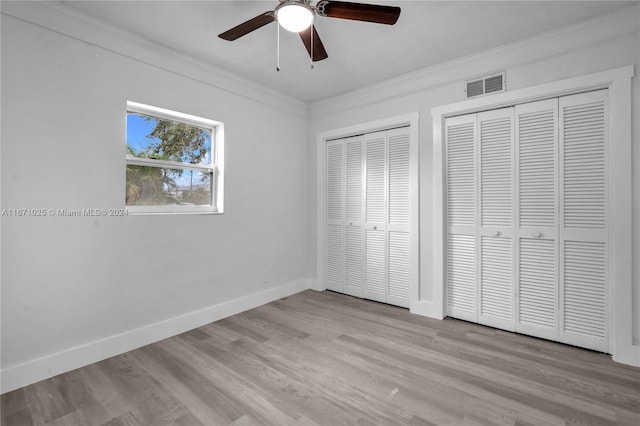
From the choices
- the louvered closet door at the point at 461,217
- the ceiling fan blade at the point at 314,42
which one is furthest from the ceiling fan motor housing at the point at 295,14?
the louvered closet door at the point at 461,217

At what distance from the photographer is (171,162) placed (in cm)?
293

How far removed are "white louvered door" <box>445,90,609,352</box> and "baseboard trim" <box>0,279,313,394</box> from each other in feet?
7.65

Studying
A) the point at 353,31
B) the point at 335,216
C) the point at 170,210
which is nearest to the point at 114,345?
the point at 170,210

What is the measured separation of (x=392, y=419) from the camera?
170 cm

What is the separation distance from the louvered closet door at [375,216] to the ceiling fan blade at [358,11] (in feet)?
6.40

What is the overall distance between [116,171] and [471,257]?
333cm

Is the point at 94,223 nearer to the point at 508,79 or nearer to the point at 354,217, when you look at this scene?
the point at 354,217

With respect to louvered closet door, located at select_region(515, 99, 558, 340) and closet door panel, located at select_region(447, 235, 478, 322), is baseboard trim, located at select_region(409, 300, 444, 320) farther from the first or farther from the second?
louvered closet door, located at select_region(515, 99, 558, 340)

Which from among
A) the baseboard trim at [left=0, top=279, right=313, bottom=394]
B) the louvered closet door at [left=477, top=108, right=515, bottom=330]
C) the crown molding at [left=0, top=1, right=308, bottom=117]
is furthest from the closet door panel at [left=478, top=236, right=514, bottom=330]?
the crown molding at [left=0, top=1, right=308, bottom=117]

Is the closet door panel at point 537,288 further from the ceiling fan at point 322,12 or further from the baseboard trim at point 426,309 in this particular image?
the ceiling fan at point 322,12

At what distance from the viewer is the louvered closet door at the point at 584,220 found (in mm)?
2418

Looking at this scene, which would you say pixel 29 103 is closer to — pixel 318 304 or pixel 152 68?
pixel 152 68

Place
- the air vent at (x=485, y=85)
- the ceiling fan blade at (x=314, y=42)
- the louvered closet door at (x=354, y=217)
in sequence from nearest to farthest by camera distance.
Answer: the ceiling fan blade at (x=314, y=42) < the air vent at (x=485, y=85) < the louvered closet door at (x=354, y=217)

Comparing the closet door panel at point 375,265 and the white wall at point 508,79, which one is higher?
the white wall at point 508,79
